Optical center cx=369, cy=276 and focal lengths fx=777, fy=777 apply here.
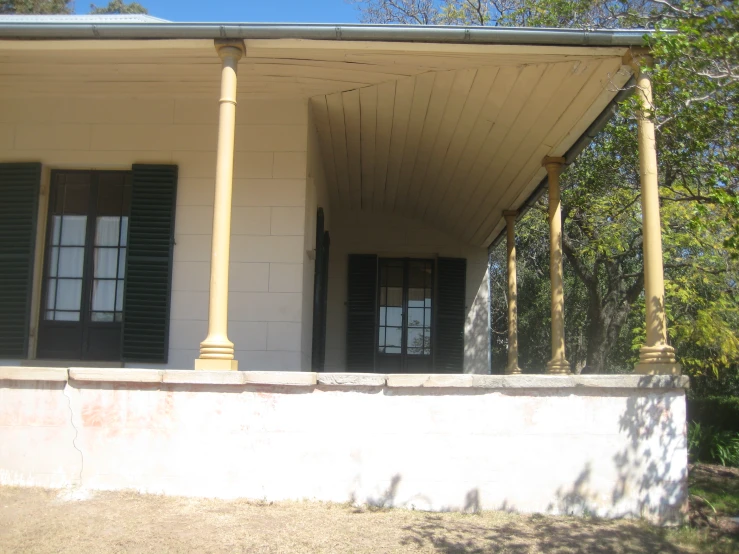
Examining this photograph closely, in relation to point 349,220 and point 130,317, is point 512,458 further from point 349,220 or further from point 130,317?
point 349,220

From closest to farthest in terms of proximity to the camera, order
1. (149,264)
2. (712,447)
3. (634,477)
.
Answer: (634,477) < (149,264) < (712,447)

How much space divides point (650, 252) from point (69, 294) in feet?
17.7

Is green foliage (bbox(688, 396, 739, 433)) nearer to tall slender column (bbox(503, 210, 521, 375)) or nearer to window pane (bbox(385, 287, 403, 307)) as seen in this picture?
tall slender column (bbox(503, 210, 521, 375))

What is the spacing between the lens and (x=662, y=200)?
826cm

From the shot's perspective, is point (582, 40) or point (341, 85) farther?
point (341, 85)

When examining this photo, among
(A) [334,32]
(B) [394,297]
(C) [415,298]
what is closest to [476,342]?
(C) [415,298]

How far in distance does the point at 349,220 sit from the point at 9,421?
6.45 metres

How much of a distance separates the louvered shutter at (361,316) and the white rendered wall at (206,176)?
3.62 metres

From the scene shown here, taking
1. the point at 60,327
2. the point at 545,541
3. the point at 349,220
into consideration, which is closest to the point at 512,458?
the point at 545,541

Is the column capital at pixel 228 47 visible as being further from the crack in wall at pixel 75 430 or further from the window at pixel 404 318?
the window at pixel 404 318

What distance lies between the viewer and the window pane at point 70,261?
7.71 m

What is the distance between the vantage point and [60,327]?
25.0 ft

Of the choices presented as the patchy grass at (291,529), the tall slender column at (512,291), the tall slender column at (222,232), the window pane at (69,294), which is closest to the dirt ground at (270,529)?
the patchy grass at (291,529)

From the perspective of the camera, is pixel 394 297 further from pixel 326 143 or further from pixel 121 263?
pixel 121 263
